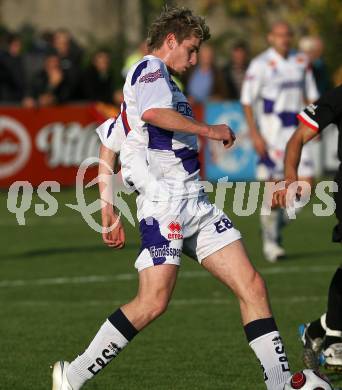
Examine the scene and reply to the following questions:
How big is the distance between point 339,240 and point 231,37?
78.6 feet

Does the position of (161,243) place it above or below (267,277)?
above

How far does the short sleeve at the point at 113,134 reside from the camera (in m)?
7.70

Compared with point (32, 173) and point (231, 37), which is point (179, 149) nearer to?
point (32, 173)

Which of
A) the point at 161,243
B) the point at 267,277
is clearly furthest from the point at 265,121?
the point at 161,243

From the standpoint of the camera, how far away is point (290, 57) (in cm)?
1502

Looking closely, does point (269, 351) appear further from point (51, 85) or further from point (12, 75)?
point (12, 75)

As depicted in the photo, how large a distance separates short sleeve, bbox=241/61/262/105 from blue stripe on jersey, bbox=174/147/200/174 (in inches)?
276

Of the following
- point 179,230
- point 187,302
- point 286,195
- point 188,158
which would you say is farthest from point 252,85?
point 179,230

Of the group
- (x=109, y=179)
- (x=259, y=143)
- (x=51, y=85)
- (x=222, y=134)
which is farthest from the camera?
(x=51, y=85)

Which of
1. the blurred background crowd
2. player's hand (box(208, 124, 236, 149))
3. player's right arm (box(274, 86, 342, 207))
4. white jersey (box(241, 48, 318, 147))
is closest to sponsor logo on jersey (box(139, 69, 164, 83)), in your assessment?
player's hand (box(208, 124, 236, 149))

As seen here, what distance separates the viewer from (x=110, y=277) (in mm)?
13234

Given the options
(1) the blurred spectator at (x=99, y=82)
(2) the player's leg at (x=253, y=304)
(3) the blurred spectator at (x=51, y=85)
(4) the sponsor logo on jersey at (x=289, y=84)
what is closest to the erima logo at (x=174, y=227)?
(2) the player's leg at (x=253, y=304)

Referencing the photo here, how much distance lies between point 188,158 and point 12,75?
54.2ft

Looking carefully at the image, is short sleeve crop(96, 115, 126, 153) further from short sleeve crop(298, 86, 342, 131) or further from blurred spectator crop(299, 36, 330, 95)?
blurred spectator crop(299, 36, 330, 95)
